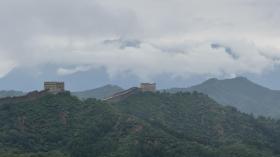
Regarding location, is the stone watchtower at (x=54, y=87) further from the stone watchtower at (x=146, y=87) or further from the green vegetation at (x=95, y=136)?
the stone watchtower at (x=146, y=87)

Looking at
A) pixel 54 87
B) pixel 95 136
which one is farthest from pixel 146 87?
pixel 95 136

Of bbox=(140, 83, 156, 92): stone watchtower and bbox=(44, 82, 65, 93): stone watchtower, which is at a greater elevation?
bbox=(140, 83, 156, 92): stone watchtower

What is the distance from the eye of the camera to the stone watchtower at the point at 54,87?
125m

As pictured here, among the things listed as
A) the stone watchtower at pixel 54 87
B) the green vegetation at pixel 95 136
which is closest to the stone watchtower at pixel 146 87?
the green vegetation at pixel 95 136

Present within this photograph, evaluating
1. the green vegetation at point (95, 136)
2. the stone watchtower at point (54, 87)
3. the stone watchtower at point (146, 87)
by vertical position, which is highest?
the stone watchtower at point (146, 87)

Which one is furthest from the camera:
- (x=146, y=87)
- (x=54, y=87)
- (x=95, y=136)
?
(x=146, y=87)

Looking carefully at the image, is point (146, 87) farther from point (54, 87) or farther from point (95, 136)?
point (95, 136)

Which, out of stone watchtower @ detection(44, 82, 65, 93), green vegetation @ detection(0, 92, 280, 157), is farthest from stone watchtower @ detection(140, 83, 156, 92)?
stone watchtower @ detection(44, 82, 65, 93)

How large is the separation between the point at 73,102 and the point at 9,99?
39.4 ft

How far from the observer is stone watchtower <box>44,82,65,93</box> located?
411 ft

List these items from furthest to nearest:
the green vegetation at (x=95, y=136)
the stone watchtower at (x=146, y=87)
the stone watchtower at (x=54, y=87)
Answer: the stone watchtower at (x=146, y=87)
the stone watchtower at (x=54, y=87)
the green vegetation at (x=95, y=136)

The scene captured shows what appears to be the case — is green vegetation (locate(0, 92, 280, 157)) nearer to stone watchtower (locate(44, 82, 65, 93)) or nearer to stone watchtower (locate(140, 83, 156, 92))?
stone watchtower (locate(44, 82, 65, 93))

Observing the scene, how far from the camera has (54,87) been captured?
12644cm

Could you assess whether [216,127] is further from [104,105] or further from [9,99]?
[9,99]
